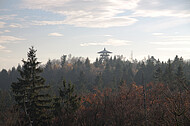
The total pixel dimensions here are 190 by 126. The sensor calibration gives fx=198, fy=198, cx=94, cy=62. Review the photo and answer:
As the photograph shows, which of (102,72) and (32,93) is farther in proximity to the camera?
(102,72)

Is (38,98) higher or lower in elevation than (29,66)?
lower

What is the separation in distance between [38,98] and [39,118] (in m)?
2.24

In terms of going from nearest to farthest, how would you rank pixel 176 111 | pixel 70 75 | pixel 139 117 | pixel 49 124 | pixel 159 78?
pixel 176 111 < pixel 139 117 < pixel 49 124 < pixel 159 78 < pixel 70 75

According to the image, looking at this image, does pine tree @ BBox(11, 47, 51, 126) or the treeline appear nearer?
pine tree @ BBox(11, 47, 51, 126)

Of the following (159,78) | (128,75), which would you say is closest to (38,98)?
(159,78)

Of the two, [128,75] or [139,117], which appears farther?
[128,75]

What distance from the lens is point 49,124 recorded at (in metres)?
23.0

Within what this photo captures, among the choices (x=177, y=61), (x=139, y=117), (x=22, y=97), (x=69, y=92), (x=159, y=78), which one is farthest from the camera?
(x=177, y=61)

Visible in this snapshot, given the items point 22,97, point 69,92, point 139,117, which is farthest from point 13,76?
point 139,117

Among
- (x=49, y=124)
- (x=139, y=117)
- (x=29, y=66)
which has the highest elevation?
(x=29, y=66)

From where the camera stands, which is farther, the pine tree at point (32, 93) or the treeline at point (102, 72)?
the treeline at point (102, 72)

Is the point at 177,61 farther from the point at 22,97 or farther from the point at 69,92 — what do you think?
the point at 22,97

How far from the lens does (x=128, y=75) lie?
270ft

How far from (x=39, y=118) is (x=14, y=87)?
4428mm
